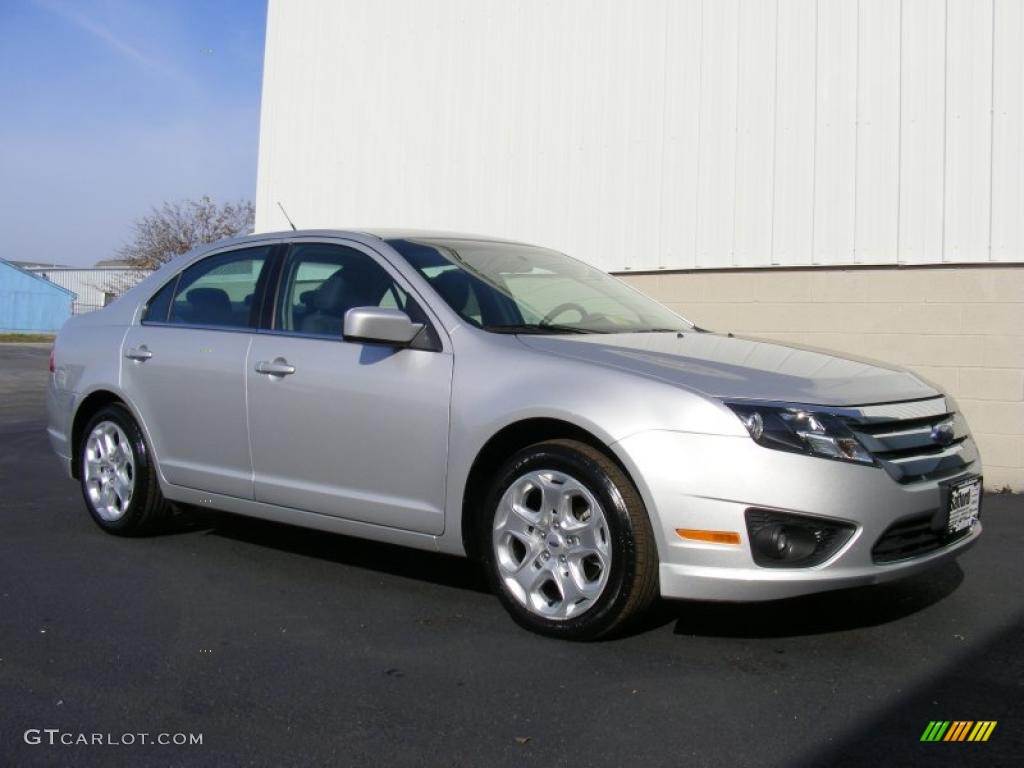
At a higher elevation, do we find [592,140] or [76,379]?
[592,140]

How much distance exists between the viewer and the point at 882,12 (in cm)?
797

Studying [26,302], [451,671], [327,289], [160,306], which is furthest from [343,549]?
[26,302]

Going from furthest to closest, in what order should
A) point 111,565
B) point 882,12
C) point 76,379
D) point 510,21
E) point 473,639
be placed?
point 510,21
point 882,12
point 76,379
point 111,565
point 473,639

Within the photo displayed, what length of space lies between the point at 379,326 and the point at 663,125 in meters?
5.43

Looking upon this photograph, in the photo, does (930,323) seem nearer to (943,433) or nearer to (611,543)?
(943,433)

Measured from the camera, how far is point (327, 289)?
497 centimetres

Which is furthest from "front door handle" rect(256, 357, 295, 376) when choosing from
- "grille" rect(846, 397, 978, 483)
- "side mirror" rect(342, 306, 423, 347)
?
"grille" rect(846, 397, 978, 483)

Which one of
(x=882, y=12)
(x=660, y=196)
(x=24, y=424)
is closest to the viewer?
(x=882, y=12)

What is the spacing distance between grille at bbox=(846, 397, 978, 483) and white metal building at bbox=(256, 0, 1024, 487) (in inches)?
147

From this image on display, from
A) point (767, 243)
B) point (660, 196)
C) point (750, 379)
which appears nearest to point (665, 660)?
point (750, 379)

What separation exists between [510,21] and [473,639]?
744cm

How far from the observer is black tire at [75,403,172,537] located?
18.3ft

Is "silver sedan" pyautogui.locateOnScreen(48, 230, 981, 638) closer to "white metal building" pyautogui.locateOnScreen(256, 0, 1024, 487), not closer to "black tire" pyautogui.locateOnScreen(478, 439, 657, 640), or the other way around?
"black tire" pyautogui.locateOnScreen(478, 439, 657, 640)

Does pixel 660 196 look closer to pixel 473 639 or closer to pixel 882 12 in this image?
pixel 882 12
